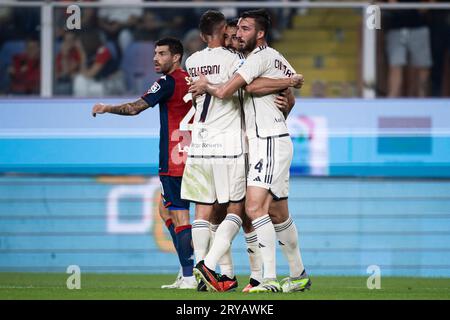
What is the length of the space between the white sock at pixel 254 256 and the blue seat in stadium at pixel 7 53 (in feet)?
17.2

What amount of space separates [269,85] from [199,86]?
2.02 ft

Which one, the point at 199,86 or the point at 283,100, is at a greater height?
the point at 199,86

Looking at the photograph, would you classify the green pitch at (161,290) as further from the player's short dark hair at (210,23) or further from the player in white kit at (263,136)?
the player's short dark hair at (210,23)

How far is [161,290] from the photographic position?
35.0ft

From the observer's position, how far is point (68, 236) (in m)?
14.5

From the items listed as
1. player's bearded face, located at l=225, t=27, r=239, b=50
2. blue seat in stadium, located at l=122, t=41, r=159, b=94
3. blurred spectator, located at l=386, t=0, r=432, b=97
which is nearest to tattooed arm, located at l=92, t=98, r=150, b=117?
player's bearded face, located at l=225, t=27, r=239, b=50

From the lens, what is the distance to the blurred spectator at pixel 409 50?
1494 centimetres

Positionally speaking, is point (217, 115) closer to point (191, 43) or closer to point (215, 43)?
point (215, 43)

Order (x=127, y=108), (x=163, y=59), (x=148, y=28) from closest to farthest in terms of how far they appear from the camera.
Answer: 1. (x=127, y=108)
2. (x=163, y=59)
3. (x=148, y=28)

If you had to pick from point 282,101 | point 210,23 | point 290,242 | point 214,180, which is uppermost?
point 210,23

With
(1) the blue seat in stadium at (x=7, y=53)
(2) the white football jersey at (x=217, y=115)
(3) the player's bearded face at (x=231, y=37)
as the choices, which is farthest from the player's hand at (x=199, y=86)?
(1) the blue seat in stadium at (x=7, y=53)

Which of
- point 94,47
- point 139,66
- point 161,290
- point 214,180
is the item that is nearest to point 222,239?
point 214,180

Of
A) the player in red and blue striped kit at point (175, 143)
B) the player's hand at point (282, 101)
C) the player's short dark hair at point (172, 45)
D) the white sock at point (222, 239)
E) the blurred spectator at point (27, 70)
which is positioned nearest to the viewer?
the white sock at point (222, 239)
